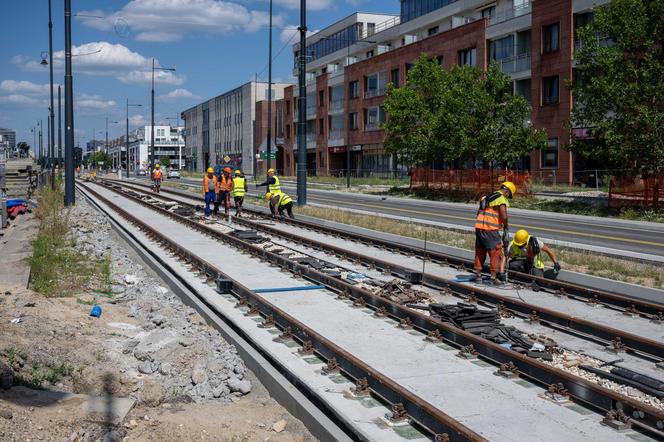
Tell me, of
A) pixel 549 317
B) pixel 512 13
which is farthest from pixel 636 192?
pixel 512 13

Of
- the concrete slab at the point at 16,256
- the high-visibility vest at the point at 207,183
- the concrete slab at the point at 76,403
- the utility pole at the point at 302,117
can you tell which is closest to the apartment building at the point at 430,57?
the utility pole at the point at 302,117

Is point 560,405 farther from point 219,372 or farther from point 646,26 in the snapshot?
point 646,26

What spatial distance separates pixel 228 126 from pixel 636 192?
312ft

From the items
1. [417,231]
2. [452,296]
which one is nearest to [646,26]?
[417,231]

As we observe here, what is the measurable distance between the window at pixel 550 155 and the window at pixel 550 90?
8.56 feet

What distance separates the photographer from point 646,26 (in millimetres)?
30688

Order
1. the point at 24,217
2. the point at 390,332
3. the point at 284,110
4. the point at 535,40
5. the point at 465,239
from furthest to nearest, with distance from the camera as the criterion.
Result: the point at 284,110
the point at 535,40
the point at 24,217
the point at 465,239
the point at 390,332

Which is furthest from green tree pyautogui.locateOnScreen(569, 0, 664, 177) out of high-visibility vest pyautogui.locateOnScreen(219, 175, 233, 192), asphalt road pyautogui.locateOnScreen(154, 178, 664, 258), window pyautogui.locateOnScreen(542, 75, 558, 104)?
high-visibility vest pyautogui.locateOnScreen(219, 175, 233, 192)

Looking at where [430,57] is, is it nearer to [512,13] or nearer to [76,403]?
[512,13]

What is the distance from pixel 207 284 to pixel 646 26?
2515 centimetres

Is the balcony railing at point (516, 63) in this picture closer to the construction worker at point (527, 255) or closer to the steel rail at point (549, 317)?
the steel rail at point (549, 317)

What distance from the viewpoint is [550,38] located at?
47438mm

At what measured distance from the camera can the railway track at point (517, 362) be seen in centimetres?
611

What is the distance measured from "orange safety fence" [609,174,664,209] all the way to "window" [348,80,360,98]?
4577cm
